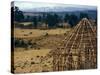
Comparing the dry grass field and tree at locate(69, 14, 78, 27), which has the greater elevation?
tree at locate(69, 14, 78, 27)

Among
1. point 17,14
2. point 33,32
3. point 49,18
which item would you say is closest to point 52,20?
point 49,18

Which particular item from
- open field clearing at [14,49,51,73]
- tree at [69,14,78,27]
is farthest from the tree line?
open field clearing at [14,49,51,73]

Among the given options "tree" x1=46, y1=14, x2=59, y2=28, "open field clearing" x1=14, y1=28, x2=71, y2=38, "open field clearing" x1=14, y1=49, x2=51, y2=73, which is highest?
"tree" x1=46, y1=14, x2=59, y2=28

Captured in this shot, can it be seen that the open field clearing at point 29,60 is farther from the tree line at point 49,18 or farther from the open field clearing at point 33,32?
the tree line at point 49,18

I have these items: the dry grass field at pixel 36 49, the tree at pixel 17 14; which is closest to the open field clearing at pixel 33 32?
the dry grass field at pixel 36 49

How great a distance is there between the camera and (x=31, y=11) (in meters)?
2.23

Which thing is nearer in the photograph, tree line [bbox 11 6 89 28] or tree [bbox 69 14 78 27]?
tree line [bbox 11 6 89 28]

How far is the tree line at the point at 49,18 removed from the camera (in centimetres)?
216

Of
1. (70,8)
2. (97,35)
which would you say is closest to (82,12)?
(70,8)

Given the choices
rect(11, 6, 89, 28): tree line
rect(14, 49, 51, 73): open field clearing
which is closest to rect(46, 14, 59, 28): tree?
rect(11, 6, 89, 28): tree line

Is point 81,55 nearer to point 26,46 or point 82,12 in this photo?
point 82,12

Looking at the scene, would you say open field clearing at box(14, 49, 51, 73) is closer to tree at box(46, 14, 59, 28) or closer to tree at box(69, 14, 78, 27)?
tree at box(46, 14, 59, 28)

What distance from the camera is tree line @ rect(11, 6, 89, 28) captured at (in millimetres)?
2164

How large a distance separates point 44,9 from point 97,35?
0.67m
